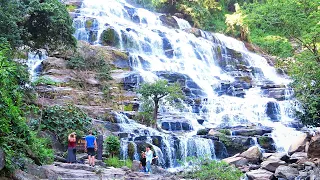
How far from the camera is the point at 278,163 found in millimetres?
15164

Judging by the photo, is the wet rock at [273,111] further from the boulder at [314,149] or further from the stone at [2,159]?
the stone at [2,159]

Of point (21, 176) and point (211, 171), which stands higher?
point (21, 176)

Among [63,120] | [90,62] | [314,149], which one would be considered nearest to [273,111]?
[314,149]

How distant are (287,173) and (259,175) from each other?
1.05 meters

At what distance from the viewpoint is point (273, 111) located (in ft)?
80.6

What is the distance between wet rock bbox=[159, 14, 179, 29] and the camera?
131 ft

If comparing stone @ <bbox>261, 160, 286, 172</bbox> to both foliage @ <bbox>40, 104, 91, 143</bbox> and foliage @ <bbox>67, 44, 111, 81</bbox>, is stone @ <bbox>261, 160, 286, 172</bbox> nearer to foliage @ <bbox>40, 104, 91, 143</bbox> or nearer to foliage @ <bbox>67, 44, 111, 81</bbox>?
foliage @ <bbox>40, 104, 91, 143</bbox>

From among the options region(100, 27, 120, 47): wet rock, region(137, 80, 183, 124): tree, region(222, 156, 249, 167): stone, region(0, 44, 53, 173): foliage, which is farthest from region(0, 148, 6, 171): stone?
region(100, 27, 120, 47): wet rock

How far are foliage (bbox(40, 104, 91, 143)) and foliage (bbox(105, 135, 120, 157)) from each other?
1.33 m

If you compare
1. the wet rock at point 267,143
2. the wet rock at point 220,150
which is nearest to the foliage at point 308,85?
the wet rock at point 267,143

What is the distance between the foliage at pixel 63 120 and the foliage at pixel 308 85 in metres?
9.29

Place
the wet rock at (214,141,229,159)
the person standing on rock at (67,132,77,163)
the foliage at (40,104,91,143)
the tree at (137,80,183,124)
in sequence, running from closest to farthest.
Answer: the person standing on rock at (67,132,77,163) < the foliage at (40,104,91,143) < the wet rock at (214,141,229,159) < the tree at (137,80,183,124)

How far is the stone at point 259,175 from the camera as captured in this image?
13.8 meters

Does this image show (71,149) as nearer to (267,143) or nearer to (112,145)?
(112,145)
